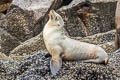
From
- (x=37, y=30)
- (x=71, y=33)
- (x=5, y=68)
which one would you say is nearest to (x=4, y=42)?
(x=37, y=30)

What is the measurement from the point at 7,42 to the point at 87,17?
1.83 metres

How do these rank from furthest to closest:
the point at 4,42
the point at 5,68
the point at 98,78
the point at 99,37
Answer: the point at 4,42 < the point at 99,37 < the point at 5,68 < the point at 98,78

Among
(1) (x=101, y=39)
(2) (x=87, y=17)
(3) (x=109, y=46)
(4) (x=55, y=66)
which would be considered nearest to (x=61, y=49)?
(4) (x=55, y=66)

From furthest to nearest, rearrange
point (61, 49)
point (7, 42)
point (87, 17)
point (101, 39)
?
point (87, 17)
point (7, 42)
point (101, 39)
point (61, 49)

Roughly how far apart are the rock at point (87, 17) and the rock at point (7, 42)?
1148 millimetres

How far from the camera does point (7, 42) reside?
361 inches

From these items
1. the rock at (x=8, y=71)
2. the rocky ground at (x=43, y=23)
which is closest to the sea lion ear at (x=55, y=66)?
the rock at (x=8, y=71)

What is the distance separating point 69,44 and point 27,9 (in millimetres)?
4091

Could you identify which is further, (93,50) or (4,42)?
(4,42)

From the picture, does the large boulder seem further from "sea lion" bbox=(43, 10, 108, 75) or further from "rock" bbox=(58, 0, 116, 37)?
"sea lion" bbox=(43, 10, 108, 75)

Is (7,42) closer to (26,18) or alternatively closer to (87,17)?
(26,18)

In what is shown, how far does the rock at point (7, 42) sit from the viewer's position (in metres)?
9.05

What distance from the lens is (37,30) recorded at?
9.35 metres

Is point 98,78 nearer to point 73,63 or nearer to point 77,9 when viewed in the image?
point 73,63
